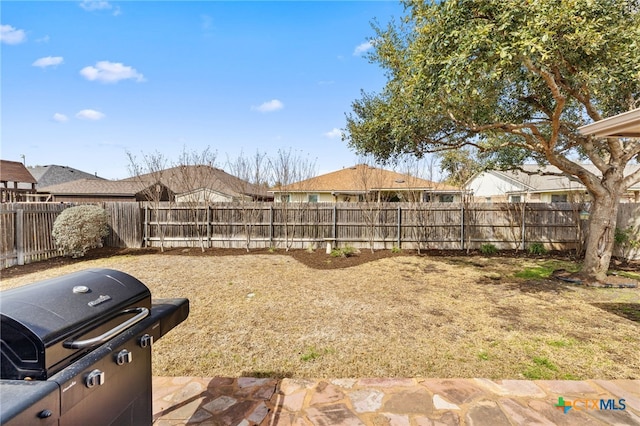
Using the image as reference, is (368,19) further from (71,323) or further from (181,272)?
(71,323)

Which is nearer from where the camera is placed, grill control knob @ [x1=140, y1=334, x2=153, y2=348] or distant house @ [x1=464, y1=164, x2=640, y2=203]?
grill control knob @ [x1=140, y1=334, x2=153, y2=348]

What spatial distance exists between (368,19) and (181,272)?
7.46 m

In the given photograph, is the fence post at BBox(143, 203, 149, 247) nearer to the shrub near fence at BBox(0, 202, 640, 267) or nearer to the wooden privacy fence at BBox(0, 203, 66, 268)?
the shrub near fence at BBox(0, 202, 640, 267)

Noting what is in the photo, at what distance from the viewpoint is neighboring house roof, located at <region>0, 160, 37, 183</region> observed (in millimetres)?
16141

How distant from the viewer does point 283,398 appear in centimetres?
263

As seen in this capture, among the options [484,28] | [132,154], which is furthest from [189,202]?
[484,28]

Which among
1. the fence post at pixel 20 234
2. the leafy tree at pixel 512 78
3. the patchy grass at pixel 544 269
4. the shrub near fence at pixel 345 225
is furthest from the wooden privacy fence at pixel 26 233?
the patchy grass at pixel 544 269

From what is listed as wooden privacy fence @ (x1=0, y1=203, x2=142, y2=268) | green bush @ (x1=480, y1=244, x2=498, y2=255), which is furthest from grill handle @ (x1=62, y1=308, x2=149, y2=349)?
green bush @ (x1=480, y1=244, x2=498, y2=255)

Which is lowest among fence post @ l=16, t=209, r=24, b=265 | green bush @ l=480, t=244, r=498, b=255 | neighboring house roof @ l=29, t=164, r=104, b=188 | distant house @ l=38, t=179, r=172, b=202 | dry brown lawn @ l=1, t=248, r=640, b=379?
dry brown lawn @ l=1, t=248, r=640, b=379

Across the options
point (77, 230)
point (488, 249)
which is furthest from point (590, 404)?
point (77, 230)

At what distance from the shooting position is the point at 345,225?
10.5 metres

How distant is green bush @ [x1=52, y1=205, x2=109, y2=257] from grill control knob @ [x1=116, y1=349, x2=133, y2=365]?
935 centimetres

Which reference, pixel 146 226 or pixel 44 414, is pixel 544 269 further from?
pixel 146 226

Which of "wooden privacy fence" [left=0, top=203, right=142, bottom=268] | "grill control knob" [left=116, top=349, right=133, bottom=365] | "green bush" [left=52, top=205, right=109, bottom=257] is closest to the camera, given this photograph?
"grill control knob" [left=116, top=349, right=133, bottom=365]
